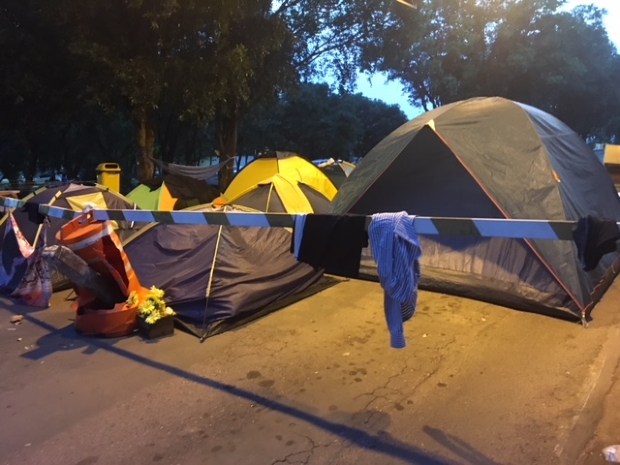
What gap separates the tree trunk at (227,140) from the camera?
15.9 metres

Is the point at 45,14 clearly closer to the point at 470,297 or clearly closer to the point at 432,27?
the point at 470,297

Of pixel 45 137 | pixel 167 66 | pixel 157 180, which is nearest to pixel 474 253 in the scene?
pixel 157 180

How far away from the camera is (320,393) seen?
405cm

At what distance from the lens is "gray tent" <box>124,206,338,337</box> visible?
17.8 feet

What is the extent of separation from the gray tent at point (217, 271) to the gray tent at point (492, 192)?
51.9 inches

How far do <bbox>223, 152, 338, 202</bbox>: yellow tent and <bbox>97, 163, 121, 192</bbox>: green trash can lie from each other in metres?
3.15

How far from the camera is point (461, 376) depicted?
14.1 ft

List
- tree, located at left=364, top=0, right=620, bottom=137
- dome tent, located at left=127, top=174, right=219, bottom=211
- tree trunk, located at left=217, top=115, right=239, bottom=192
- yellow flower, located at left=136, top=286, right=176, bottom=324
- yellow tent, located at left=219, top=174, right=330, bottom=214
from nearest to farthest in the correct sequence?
1. yellow flower, located at left=136, top=286, right=176, bottom=324
2. yellow tent, located at left=219, top=174, right=330, bottom=214
3. dome tent, located at left=127, top=174, right=219, bottom=211
4. tree trunk, located at left=217, top=115, right=239, bottom=192
5. tree, located at left=364, top=0, right=620, bottom=137

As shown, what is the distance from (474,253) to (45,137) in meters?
21.3

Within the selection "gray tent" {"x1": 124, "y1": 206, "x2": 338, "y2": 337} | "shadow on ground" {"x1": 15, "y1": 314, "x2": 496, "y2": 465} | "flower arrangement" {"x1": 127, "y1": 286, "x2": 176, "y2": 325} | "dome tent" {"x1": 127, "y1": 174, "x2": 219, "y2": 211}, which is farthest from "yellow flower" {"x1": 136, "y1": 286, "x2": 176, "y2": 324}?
"dome tent" {"x1": 127, "y1": 174, "x2": 219, "y2": 211}

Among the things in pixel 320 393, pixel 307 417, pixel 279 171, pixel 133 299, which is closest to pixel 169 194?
pixel 279 171

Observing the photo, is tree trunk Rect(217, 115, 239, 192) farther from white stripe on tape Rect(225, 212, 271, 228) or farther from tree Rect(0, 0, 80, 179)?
white stripe on tape Rect(225, 212, 271, 228)

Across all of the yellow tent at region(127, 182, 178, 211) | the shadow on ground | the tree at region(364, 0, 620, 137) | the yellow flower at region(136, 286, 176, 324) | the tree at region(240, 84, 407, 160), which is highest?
the tree at region(364, 0, 620, 137)

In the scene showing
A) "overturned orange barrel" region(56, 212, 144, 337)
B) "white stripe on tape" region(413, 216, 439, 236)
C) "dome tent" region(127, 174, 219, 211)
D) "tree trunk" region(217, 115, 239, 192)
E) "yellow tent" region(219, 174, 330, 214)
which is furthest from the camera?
"tree trunk" region(217, 115, 239, 192)
